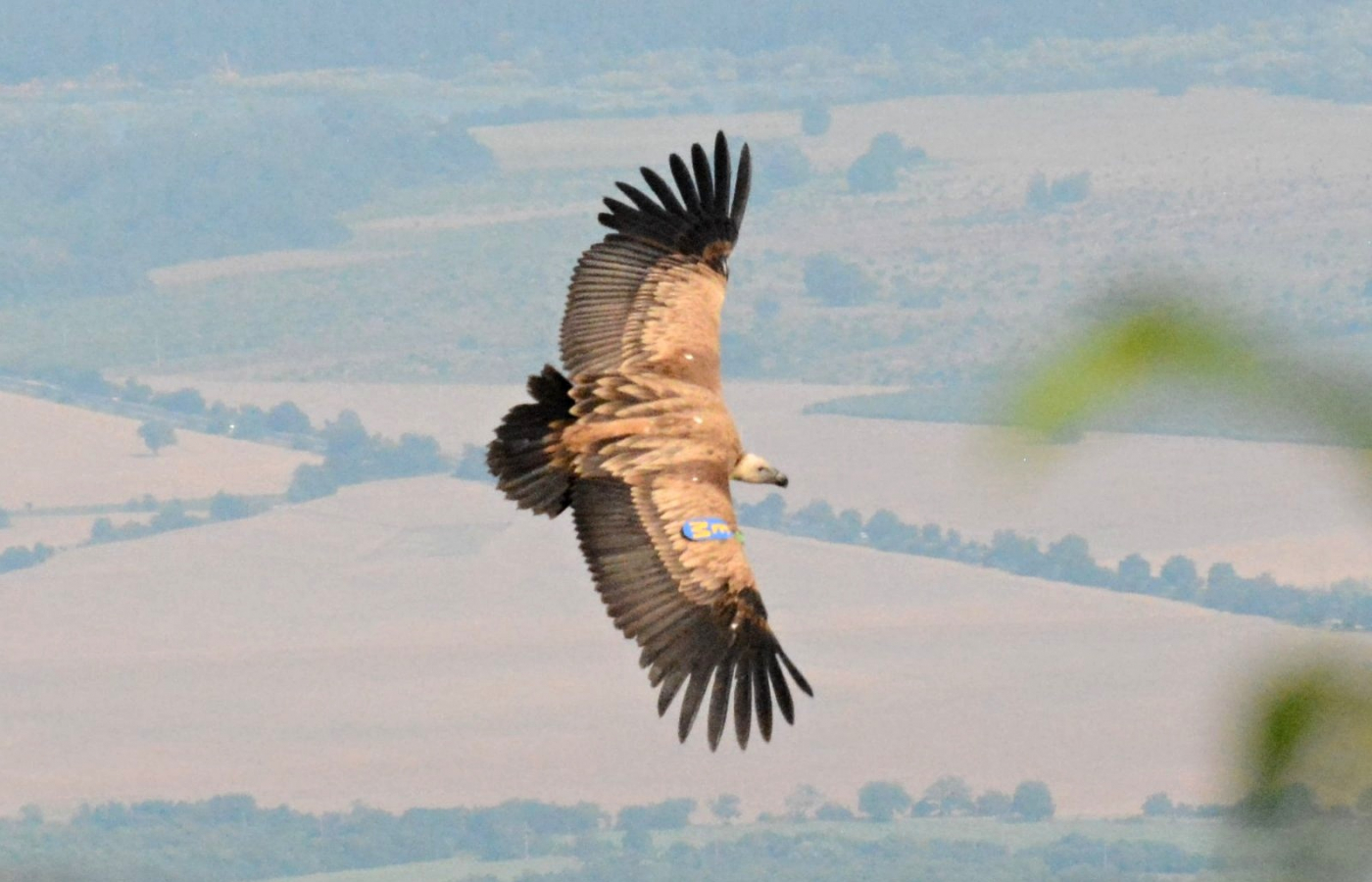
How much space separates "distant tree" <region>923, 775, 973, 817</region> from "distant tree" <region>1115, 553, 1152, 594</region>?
27407 millimetres

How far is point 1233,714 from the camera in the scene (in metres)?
2.48

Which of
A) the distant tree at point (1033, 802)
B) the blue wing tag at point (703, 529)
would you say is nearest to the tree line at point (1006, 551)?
the distant tree at point (1033, 802)

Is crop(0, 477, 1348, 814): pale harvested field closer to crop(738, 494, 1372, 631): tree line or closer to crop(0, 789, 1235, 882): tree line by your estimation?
crop(738, 494, 1372, 631): tree line

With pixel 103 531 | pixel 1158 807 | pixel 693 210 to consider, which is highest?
pixel 103 531

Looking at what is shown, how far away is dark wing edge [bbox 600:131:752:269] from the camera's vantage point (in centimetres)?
1489

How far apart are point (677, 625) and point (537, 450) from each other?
3.79ft

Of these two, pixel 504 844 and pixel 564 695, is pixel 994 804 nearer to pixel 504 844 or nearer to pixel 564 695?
pixel 504 844

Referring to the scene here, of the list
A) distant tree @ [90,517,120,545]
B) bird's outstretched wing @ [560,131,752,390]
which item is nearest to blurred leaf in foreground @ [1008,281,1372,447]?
bird's outstretched wing @ [560,131,752,390]

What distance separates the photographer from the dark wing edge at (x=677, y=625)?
1199 cm

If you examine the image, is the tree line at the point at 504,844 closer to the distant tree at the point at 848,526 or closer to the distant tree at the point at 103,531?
the distant tree at the point at 848,526

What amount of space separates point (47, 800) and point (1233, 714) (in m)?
163

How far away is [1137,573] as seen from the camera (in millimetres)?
176875

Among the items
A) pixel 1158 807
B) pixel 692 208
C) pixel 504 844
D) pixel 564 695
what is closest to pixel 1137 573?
pixel 564 695

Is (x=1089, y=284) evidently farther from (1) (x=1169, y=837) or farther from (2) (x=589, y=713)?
(2) (x=589, y=713)
